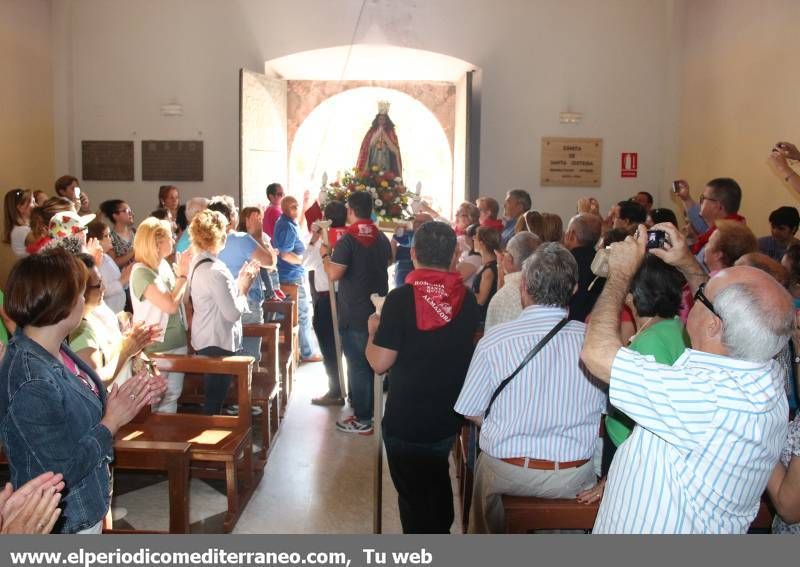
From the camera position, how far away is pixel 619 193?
9547 millimetres

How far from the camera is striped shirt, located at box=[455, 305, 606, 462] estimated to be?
8.54ft

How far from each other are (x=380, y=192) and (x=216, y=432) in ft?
13.5

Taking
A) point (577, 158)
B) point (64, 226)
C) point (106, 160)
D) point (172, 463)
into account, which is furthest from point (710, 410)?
point (106, 160)

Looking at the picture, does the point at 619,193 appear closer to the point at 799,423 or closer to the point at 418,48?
the point at 418,48

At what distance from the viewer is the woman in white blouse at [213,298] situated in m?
4.37

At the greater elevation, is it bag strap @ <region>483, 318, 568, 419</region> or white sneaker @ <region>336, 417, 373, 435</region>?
bag strap @ <region>483, 318, 568, 419</region>

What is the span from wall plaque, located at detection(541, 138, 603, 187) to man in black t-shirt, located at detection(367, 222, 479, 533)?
6.64 metres

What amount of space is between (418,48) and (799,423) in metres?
8.00

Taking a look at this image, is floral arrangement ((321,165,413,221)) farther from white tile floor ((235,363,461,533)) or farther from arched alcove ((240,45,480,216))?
white tile floor ((235,363,461,533))

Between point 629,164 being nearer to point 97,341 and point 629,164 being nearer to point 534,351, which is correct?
point 534,351

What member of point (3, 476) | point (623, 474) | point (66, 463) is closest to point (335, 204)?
point (3, 476)

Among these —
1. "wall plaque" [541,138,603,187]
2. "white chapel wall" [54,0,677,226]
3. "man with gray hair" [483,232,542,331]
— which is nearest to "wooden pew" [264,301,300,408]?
"man with gray hair" [483,232,542,331]

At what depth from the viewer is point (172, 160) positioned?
951 cm

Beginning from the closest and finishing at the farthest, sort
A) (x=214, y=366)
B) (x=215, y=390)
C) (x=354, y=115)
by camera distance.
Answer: (x=214, y=366) < (x=215, y=390) < (x=354, y=115)
